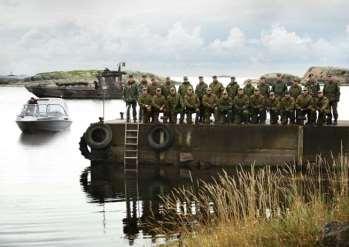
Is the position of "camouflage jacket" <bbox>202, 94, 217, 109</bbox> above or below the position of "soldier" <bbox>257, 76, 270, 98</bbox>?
below

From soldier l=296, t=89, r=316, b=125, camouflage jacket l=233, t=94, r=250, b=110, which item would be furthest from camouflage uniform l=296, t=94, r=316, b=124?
camouflage jacket l=233, t=94, r=250, b=110

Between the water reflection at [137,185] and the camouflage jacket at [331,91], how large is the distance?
5.66 meters

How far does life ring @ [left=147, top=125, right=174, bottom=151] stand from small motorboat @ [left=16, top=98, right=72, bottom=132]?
78.2 feet

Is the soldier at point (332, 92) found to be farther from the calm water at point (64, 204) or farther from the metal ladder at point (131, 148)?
the metal ladder at point (131, 148)

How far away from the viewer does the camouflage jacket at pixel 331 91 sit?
27125 millimetres

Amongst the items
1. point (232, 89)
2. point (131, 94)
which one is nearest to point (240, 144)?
point (232, 89)

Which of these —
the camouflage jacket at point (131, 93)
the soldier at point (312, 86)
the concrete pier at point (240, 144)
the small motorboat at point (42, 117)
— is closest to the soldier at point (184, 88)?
the concrete pier at point (240, 144)

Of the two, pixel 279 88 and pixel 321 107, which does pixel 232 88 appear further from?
pixel 321 107

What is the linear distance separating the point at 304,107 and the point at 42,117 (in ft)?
93.9

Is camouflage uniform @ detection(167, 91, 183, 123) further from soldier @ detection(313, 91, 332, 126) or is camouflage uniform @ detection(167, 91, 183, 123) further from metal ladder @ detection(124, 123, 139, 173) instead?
soldier @ detection(313, 91, 332, 126)

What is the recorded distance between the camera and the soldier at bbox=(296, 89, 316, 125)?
2677 cm

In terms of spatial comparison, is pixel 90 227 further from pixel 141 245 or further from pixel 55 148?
pixel 55 148

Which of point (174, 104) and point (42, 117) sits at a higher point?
point (174, 104)

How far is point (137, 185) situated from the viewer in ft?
83.6
